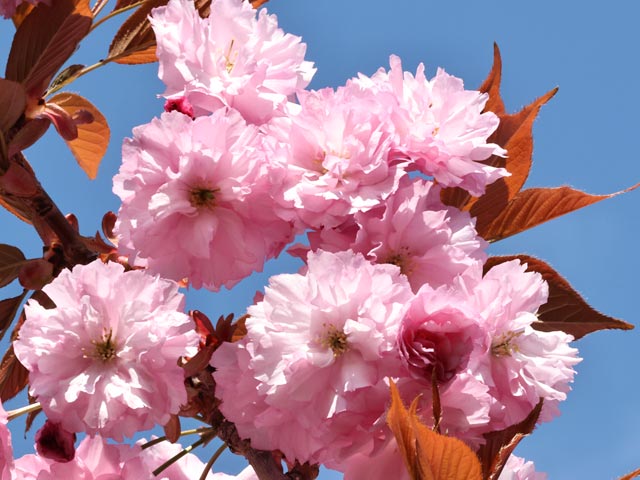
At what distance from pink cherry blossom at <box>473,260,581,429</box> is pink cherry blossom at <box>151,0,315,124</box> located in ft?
1.18

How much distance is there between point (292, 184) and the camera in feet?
3.27

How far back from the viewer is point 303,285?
0.93 meters

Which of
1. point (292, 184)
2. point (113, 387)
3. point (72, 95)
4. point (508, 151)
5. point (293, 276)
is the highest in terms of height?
point (72, 95)

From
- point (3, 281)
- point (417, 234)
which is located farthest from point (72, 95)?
point (417, 234)

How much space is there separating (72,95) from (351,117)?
1.87 feet

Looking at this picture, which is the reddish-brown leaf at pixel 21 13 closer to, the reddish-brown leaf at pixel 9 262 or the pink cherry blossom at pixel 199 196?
the reddish-brown leaf at pixel 9 262

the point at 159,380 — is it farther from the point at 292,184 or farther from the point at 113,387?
the point at 292,184

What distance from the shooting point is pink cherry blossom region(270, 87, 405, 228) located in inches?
38.9

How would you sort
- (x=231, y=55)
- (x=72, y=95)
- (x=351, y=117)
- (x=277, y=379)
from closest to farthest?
(x=277, y=379) → (x=351, y=117) → (x=231, y=55) → (x=72, y=95)

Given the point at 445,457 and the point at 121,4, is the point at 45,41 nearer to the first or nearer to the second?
the point at 121,4

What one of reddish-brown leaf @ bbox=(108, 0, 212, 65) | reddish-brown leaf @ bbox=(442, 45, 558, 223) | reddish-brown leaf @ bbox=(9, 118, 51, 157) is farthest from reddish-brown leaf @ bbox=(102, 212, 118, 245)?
reddish-brown leaf @ bbox=(442, 45, 558, 223)

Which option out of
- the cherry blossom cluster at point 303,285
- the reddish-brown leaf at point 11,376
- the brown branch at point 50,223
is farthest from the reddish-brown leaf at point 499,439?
the reddish-brown leaf at point 11,376

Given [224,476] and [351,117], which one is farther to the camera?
[224,476]

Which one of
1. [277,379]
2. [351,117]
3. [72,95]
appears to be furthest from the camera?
[72,95]
